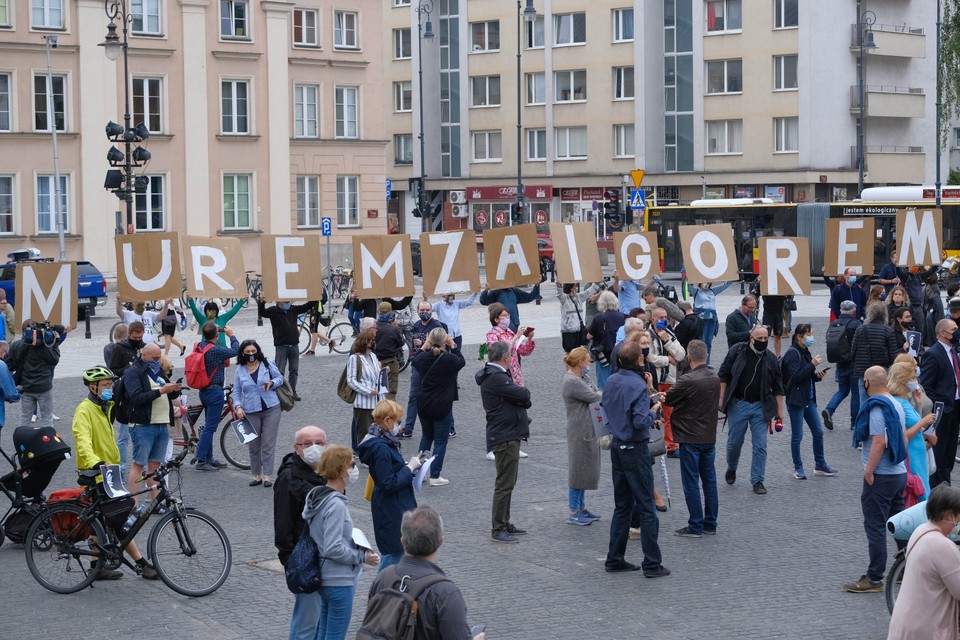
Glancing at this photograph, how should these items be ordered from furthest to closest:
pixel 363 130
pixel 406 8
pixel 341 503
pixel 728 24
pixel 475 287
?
pixel 406 8 < pixel 728 24 < pixel 363 130 < pixel 475 287 < pixel 341 503

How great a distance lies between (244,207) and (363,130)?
645 cm

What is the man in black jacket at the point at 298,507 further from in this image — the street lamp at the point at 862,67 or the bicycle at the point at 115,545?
the street lamp at the point at 862,67

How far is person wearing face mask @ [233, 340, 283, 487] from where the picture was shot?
14.1 metres

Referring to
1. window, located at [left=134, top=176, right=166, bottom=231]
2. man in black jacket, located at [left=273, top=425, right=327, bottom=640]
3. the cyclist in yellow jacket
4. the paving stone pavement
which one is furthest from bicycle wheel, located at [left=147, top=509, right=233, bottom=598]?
window, located at [left=134, top=176, right=166, bottom=231]

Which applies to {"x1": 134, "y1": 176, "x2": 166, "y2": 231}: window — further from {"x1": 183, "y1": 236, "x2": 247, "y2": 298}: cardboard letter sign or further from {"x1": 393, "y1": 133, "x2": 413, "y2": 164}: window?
{"x1": 183, "y1": 236, "x2": 247, "y2": 298}: cardboard letter sign

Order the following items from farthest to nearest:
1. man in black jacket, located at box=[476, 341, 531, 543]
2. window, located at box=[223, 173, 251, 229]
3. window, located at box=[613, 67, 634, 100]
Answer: window, located at box=[613, 67, 634, 100] → window, located at box=[223, 173, 251, 229] → man in black jacket, located at box=[476, 341, 531, 543]

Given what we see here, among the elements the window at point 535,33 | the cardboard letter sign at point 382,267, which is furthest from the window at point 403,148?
the cardboard letter sign at point 382,267

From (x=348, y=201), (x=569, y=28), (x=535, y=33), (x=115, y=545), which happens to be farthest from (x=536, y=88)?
(x=115, y=545)

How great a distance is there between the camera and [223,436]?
15.7 m

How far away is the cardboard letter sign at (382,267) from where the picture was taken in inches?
695

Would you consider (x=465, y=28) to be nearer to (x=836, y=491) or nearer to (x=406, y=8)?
(x=406, y=8)

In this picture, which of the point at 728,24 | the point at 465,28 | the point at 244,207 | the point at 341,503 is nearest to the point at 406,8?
the point at 465,28

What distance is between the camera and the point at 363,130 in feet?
181

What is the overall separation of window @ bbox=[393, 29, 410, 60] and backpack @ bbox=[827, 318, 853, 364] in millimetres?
60183
